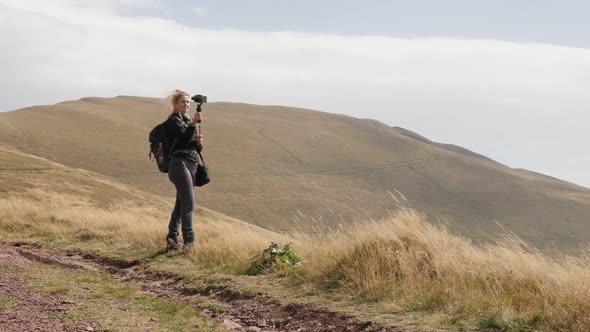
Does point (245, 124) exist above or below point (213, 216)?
above

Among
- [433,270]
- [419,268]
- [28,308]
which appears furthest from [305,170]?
[28,308]

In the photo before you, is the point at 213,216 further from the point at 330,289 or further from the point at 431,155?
the point at 431,155

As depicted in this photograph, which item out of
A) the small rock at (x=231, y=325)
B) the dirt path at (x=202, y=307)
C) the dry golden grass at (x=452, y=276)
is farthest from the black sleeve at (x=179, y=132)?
the small rock at (x=231, y=325)

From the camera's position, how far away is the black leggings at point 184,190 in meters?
10.5

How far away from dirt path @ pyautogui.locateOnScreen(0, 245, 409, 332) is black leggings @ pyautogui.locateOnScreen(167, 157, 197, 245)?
3.89 ft

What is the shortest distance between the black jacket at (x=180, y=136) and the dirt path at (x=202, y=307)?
6.68 ft

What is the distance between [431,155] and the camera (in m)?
154

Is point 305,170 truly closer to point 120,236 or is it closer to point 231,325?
point 120,236

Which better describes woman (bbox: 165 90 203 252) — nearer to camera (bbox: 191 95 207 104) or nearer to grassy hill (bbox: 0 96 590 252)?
camera (bbox: 191 95 207 104)

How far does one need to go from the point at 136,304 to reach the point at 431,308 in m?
3.25

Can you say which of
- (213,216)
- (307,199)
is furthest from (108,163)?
(213,216)

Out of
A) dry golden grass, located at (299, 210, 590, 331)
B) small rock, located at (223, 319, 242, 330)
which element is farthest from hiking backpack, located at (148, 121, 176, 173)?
small rock, located at (223, 319, 242, 330)

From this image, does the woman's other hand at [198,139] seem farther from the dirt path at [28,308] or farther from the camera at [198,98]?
the dirt path at [28,308]

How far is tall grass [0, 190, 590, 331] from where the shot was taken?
6.12 meters
